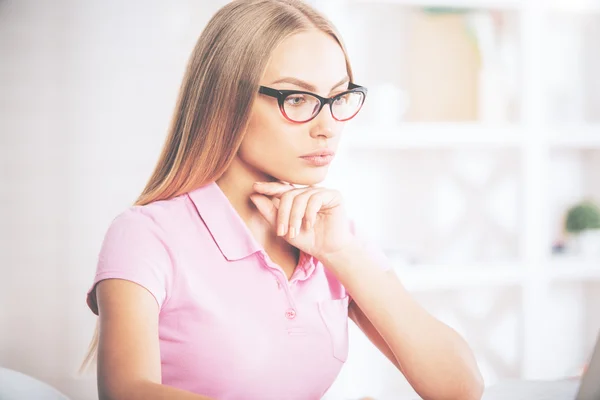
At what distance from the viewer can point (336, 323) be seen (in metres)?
0.94

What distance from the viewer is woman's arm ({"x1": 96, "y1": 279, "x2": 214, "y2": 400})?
0.71 meters

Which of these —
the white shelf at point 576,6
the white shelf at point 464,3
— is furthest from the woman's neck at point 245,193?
the white shelf at point 576,6

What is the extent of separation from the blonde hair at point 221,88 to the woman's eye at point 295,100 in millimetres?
41

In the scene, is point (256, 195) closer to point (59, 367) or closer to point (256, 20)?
point (256, 20)

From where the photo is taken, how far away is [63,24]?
127 cm

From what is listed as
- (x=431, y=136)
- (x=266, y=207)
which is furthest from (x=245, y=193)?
(x=431, y=136)

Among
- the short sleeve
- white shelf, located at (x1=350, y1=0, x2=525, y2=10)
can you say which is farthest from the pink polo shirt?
white shelf, located at (x1=350, y1=0, x2=525, y2=10)

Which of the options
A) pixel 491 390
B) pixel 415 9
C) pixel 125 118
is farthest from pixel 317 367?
pixel 415 9

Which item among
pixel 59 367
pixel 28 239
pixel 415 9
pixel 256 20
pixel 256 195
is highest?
pixel 415 9

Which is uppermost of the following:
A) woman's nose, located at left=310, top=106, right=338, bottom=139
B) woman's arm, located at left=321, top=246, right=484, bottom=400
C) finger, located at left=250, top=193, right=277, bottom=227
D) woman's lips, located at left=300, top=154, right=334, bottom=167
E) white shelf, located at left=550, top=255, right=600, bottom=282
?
woman's nose, located at left=310, top=106, right=338, bottom=139

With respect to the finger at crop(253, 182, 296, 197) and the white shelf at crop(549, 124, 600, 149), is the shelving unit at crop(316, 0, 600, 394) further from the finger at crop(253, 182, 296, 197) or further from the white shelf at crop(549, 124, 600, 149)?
the finger at crop(253, 182, 296, 197)

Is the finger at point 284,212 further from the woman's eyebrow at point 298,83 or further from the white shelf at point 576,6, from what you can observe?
the white shelf at point 576,6

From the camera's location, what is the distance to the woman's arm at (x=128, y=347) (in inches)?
27.9

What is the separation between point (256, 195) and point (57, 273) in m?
0.51
